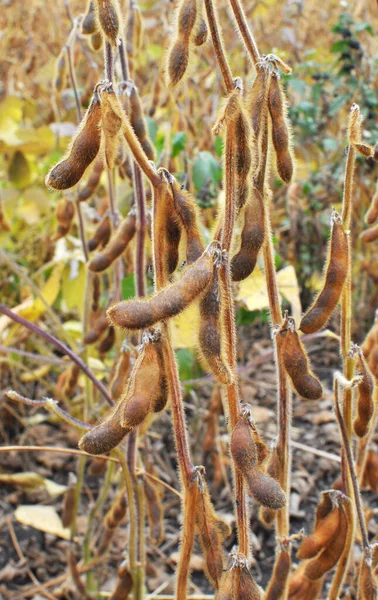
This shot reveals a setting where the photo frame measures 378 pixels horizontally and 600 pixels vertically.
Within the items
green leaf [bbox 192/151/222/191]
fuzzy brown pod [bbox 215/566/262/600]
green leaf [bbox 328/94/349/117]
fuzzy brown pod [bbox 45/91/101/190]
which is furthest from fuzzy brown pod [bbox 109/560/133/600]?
green leaf [bbox 328/94/349/117]

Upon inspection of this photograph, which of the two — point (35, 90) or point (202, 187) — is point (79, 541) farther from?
point (35, 90)

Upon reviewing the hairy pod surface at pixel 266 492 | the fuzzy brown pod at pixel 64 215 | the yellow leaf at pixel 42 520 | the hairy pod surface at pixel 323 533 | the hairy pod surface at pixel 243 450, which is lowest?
the yellow leaf at pixel 42 520

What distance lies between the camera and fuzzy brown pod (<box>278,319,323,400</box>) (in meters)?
0.94

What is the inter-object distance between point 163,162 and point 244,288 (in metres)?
0.39

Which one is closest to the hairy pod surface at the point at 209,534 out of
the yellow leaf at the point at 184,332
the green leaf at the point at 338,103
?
the yellow leaf at the point at 184,332

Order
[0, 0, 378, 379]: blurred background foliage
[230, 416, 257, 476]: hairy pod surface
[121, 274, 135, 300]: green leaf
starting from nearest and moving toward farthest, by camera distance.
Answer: [230, 416, 257, 476]: hairy pod surface
[121, 274, 135, 300]: green leaf
[0, 0, 378, 379]: blurred background foliage

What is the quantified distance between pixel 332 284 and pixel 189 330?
0.81 m

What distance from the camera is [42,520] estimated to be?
187 cm

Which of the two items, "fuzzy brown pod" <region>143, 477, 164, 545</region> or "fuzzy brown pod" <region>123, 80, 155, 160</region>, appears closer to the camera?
"fuzzy brown pod" <region>123, 80, 155, 160</region>

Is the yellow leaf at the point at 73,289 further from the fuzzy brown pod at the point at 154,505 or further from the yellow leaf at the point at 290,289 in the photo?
the fuzzy brown pod at the point at 154,505

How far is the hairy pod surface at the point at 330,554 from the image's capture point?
110 cm

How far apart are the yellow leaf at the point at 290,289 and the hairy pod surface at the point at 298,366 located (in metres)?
0.73

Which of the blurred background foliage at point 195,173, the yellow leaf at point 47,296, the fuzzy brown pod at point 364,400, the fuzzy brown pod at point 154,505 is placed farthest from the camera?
the yellow leaf at point 47,296

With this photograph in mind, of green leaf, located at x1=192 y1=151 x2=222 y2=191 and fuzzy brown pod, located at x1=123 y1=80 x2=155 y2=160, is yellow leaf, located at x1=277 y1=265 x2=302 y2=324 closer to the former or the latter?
green leaf, located at x1=192 y1=151 x2=222 y2=191
